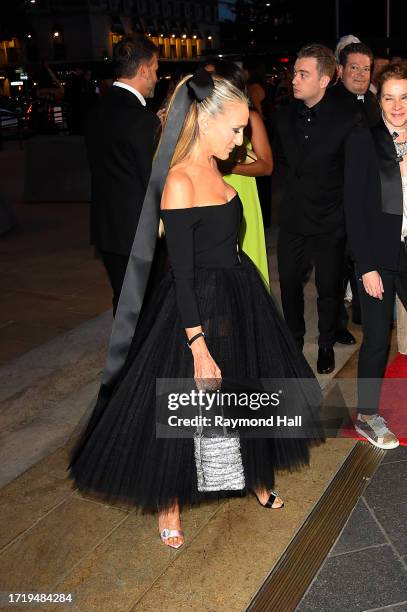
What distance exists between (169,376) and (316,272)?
2.09 metres

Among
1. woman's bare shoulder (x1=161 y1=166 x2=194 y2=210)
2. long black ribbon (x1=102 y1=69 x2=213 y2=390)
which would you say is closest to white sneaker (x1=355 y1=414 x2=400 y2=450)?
long black ribbon (x1=102 y1=69 x2=213 y2=390)

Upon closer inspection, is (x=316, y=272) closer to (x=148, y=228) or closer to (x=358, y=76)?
(x=358, y=76)

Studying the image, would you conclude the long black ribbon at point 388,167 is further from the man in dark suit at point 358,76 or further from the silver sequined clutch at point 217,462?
the silver sequined clutch at point 217,462

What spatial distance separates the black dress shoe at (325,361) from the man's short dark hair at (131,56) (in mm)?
2265

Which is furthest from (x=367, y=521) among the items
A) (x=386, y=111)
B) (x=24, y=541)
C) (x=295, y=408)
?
(x=386, y=111)

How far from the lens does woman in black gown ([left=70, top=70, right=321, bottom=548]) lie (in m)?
2.69

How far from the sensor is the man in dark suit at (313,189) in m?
4.30

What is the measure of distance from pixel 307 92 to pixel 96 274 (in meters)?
3.80

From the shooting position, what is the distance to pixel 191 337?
9.12ft

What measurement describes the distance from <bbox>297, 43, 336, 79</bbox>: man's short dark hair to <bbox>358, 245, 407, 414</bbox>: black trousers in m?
1.35

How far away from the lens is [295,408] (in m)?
3.22

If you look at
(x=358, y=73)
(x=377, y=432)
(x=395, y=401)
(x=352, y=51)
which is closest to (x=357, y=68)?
(x=358, y=73)

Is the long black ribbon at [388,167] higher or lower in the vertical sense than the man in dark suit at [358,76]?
lower

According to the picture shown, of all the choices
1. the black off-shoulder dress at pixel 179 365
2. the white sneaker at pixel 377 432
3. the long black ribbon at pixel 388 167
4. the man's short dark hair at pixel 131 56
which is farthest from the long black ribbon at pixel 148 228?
the man's short dark hair at pixel 131 56
